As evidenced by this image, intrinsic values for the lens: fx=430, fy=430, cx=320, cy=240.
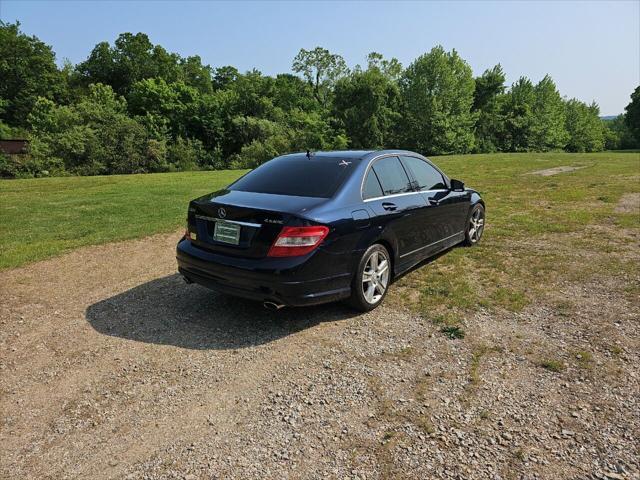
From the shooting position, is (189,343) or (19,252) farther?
(19,252)

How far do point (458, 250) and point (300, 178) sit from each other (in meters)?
3.30

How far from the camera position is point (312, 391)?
3111 mm

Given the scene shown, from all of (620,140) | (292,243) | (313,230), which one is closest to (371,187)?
(313,230)

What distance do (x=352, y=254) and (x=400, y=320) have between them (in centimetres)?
84

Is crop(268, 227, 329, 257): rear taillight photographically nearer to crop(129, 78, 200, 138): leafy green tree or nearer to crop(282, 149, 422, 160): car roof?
crop(282, 149, 422, 160): car roof

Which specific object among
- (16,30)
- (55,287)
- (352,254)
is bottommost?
(55,287)

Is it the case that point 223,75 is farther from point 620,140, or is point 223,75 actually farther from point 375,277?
point 375,277

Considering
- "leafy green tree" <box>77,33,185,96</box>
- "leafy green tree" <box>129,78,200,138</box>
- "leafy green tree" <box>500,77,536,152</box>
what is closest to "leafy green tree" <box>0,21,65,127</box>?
"leafy green tree" <box>77,33,185,96</box>

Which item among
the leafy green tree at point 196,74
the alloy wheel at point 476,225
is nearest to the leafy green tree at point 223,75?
the leafy green tree at point 196,74

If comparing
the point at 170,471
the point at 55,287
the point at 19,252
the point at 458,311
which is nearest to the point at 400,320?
the point at 458,311

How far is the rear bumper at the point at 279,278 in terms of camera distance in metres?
3.73

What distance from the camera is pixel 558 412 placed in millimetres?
2822

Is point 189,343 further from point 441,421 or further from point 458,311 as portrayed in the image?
point 458,311

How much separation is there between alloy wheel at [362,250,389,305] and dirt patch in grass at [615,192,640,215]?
304 inches
